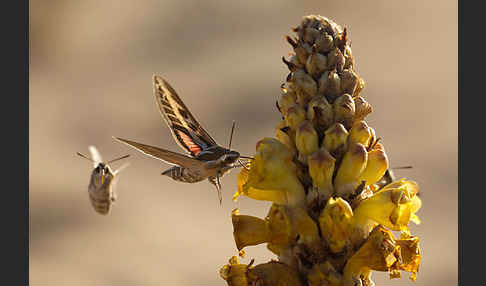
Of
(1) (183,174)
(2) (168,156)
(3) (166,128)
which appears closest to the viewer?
(2) (168,156)

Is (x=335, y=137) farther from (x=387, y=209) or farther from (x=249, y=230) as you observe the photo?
(x=249, y=230)

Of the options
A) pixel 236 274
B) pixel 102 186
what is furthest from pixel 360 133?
pixel 102 186

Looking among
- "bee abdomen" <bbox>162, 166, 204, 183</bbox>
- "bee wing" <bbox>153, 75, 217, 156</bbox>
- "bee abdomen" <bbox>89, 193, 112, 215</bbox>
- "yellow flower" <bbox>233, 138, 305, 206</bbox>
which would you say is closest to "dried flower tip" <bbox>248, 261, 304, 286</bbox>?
"yellow flower" <bbox>233, 138, 305, 206</bbox>

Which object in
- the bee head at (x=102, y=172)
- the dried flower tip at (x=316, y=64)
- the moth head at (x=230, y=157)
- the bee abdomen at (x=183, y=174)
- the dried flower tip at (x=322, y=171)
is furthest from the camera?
the bee head at (x=102, y=172)

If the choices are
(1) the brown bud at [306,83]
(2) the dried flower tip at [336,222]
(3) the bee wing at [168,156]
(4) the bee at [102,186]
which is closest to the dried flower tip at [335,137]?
(1) the brown bud at [306,83]

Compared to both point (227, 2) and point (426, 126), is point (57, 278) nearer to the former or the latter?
point (426, 126)

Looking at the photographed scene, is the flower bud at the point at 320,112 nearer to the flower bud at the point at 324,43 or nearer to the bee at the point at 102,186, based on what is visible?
the flower bud at the point at 324,43
